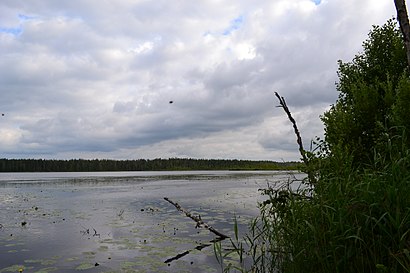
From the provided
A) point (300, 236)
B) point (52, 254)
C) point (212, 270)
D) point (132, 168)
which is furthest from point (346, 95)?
point (132, 168)

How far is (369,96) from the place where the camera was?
13.3 metres

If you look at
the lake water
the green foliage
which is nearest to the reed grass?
the lake water

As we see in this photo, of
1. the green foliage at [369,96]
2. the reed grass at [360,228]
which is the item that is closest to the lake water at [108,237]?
the reed grass at [360,228]

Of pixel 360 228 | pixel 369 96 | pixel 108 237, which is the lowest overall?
pixel 108 237

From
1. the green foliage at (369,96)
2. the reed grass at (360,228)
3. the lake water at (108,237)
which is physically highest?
the green foliage at (369,96)

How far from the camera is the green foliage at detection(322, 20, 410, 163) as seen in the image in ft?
43.0

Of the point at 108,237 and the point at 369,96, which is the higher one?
the point at 369,96

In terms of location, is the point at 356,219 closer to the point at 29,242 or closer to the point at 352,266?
the point at 352,266

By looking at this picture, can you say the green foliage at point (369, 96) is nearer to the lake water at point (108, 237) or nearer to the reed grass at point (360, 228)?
the lake water at point (108, 237)

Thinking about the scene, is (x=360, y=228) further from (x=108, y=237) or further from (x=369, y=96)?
(x=108, y=237)

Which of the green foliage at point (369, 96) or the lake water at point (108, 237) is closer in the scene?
the lake water at point (108, 237)

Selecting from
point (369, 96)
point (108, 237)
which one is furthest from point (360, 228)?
point (108, 237)

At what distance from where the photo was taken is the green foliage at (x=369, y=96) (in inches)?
516

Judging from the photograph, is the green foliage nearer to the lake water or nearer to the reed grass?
the lake water
